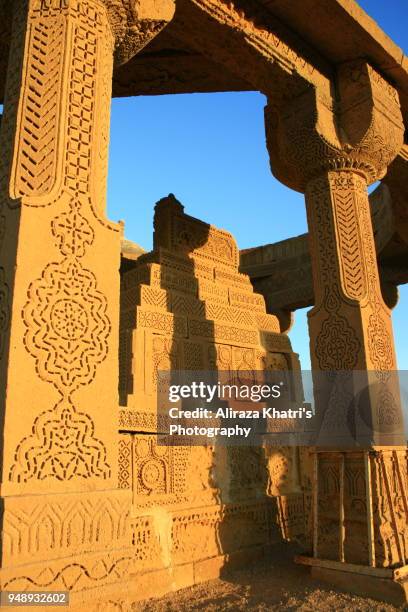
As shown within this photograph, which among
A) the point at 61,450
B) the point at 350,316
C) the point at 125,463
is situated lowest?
the point at 125,463

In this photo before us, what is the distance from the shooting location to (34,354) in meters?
2.26

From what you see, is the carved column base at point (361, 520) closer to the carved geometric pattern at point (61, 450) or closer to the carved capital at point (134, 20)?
the carved geometric pattern at point (61, 450)

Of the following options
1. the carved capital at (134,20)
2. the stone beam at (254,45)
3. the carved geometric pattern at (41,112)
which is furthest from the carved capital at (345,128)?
the carved geometric pattern at (41,112)

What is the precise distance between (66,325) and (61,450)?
1.97ft

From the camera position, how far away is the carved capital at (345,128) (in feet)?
15.6

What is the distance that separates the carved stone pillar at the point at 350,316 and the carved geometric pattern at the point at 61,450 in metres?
2.36

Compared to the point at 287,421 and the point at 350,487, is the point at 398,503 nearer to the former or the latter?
the point at 350,487

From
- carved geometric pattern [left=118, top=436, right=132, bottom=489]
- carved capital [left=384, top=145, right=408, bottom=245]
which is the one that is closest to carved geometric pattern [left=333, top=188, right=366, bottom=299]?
carved capital [left=384, top=145, right=408, bottom=245]

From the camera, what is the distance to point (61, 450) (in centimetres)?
224

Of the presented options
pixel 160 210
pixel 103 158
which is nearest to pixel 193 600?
pixel 103 158

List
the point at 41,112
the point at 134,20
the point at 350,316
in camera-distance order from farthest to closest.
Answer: the point at 350,316 → the point at 134,20 → the point at 41,112

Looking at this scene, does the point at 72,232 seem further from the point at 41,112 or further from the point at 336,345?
the point at 336,345

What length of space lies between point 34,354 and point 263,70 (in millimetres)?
3815

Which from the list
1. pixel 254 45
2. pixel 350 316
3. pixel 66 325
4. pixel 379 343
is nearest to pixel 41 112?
pixel 66 325
